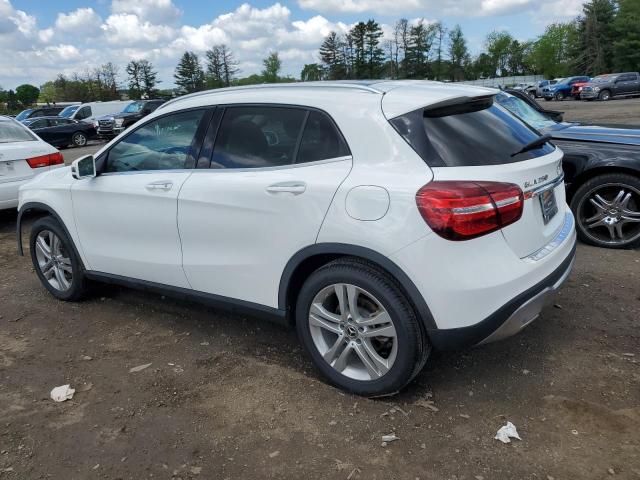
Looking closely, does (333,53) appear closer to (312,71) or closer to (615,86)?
(312,71)

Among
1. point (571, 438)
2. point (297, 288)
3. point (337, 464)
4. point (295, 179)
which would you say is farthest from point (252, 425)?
point (571, 438)

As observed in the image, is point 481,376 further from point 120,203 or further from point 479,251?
point 120,203

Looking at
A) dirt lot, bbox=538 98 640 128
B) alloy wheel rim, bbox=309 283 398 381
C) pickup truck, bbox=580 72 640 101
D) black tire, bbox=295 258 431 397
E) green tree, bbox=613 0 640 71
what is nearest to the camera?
black tire, bbox=295 258 431 397

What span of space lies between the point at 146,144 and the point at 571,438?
10.7 feet

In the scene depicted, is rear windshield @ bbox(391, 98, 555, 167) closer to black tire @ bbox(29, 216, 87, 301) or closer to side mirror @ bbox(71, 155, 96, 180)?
side mirror @ bbox(71, 155, 96, 180)

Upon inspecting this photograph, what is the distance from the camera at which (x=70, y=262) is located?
471cm

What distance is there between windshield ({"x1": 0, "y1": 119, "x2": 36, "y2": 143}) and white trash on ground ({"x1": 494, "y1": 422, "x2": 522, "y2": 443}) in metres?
7.68

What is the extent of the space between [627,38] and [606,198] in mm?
68932

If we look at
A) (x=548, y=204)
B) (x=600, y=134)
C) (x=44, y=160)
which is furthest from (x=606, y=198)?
(x=44, y=160)

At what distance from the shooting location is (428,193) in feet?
8.79

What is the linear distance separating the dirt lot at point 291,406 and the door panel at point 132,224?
21.1 inches

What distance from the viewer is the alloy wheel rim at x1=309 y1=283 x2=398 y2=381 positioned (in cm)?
297

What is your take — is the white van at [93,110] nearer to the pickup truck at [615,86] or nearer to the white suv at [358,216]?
the white suv at [358,216]

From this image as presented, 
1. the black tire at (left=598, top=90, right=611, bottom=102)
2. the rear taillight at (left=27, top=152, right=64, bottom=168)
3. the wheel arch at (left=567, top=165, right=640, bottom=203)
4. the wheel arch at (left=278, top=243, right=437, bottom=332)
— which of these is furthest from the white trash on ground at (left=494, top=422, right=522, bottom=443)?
the black tire at (left=598, top=90, right=611, bottom=102)
